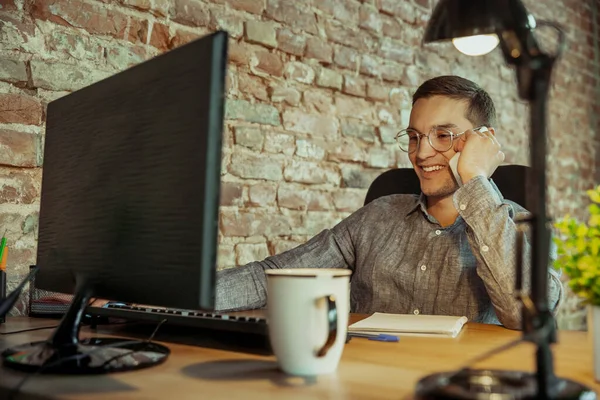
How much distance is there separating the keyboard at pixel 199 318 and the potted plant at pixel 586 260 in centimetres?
38

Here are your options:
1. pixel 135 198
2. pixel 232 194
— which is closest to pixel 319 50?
pixel 232 194

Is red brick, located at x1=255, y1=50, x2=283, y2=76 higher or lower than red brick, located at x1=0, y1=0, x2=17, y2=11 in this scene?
higher

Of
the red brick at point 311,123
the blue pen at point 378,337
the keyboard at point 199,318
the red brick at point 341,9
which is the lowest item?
the blue pen at point 378,337

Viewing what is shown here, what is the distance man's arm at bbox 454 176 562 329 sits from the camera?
1293 mm

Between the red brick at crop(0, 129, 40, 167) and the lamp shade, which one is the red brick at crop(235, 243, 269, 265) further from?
the lamp shade

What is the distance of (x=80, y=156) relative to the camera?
0.94 m

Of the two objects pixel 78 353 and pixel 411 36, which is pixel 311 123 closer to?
pixel 411 36

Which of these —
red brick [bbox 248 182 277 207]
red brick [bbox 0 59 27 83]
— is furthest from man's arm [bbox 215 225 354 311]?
red brick [bbox 0 59 27 83]

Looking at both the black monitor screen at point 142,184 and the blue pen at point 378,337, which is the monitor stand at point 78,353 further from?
the blue pen at point 378,337

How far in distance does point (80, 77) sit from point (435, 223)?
965 mm

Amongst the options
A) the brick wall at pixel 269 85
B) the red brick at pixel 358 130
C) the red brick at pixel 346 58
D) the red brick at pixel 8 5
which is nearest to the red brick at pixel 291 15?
the brick wall at pixel 269 85

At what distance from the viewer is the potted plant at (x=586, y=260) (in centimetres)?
68

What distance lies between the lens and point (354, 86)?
93.0 inches

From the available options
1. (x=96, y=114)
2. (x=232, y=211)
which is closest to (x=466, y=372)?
(x=96, y=114)
